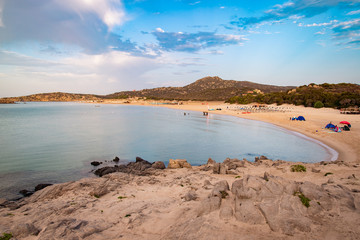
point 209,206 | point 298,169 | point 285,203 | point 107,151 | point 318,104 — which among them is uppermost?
point 318,104

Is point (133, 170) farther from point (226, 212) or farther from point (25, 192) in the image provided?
point (226, 212)

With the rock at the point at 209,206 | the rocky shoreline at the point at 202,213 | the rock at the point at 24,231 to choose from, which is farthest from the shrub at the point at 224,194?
the rock at the point at 24,231

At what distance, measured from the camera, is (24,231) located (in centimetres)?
678

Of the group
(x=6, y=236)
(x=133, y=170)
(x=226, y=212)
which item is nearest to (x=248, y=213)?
(x=226, y=212)

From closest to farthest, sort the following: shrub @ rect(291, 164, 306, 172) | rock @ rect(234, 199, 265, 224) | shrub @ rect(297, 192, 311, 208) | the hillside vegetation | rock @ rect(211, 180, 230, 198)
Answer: rock @ rect(234, 199, 265, 224)
shrub @ rect(297, 192, 311, 208)
rock @ rect(211, 180, 230, 198)
shrub @ rect(291, 164, 306, 172)
the hillside vegetation

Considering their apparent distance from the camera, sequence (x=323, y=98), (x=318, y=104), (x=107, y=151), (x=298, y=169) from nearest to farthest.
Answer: (x=298, y=169), (x=107, y=151), (x=318, y=104), (x=323, y=98)

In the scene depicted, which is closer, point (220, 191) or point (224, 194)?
point (224, 194)

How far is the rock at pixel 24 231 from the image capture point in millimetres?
6660

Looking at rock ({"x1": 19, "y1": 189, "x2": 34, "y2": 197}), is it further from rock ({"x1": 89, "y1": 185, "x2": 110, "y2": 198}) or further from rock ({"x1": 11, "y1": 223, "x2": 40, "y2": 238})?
rock ({"x1": 11, "y1": 223, "x2": 40, "y2": 238})

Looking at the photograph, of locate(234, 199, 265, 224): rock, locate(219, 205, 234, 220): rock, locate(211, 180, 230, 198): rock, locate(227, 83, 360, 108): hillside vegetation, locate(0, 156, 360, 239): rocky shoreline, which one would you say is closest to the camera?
locate(0, 156, 360, 239): rocky shoreline

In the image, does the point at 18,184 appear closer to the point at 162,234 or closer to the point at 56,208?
the point at 56,208

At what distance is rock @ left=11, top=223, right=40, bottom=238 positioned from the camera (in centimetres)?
666

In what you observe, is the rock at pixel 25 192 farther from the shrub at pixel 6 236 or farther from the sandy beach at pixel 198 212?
the shrub at pixel 6 236

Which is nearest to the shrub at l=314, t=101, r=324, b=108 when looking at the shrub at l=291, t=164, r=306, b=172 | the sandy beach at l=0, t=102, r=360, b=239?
the shrub at l=291, t=164, r=306, b=172
